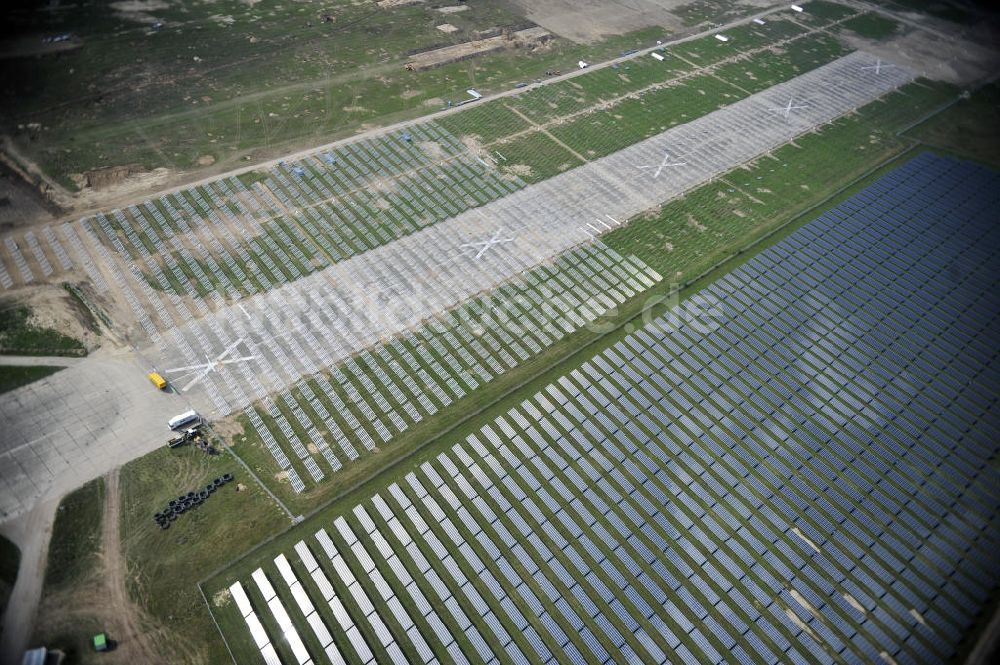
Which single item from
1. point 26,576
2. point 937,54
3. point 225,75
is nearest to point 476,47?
point 225,75

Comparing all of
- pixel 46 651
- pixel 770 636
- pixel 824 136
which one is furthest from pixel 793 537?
pixel 824 136

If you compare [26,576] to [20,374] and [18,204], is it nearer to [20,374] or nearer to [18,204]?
[20,374]

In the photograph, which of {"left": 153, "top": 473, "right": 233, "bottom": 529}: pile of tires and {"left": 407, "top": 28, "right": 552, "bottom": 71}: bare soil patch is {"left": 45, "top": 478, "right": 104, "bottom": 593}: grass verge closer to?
{"left": 153, "top": 473, "right": 233, "bottom": 529}: pile of tires

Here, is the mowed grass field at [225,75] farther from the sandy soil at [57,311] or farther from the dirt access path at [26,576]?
the dirt access path at [26,576]

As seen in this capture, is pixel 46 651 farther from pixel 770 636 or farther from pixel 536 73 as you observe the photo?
pixel 536 73

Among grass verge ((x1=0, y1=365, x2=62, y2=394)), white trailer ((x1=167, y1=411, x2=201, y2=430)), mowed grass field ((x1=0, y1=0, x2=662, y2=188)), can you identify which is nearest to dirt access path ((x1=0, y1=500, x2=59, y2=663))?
white trailer ((x1=167, y1=411, x2=201, y2=430))
